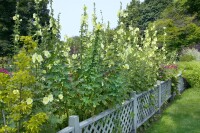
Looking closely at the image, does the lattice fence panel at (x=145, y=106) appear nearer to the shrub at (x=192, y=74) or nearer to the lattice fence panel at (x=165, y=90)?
the lattice fence panel at (x=165, y=90)

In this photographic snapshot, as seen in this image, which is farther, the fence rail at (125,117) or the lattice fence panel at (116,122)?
the lattice fence panel at (116,122)

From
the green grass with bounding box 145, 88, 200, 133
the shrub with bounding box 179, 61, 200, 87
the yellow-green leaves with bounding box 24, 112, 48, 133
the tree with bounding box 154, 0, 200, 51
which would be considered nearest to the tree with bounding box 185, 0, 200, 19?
the tree with bounding box 154, 0, 200, 51

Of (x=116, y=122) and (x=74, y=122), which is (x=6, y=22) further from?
(x=74, y=122)

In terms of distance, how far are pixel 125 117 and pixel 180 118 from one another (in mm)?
2361

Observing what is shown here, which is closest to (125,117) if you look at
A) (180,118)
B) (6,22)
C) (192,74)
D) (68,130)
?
(68,130)

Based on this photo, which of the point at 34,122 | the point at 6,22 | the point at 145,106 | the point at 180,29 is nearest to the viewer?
the point at 34,122

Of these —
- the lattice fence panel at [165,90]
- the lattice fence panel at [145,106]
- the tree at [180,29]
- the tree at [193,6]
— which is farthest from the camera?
the tree at [180,29]

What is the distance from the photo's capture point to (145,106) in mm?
5359

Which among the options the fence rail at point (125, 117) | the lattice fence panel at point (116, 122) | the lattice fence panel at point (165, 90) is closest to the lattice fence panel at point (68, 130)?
the fence rail at point (125, 117)

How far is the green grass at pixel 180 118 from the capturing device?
5.28 meters

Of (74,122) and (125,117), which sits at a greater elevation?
(74,122)

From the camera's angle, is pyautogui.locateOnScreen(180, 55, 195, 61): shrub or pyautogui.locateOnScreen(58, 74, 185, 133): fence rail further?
pyautogui.locateOnScreen(180, 55, 195, 61): shrub

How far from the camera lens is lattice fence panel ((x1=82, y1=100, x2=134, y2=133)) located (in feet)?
10.8

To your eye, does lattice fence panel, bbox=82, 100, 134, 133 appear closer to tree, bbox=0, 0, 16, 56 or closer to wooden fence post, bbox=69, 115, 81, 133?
wooden fence post, bbox=69, 115, 81, 133
